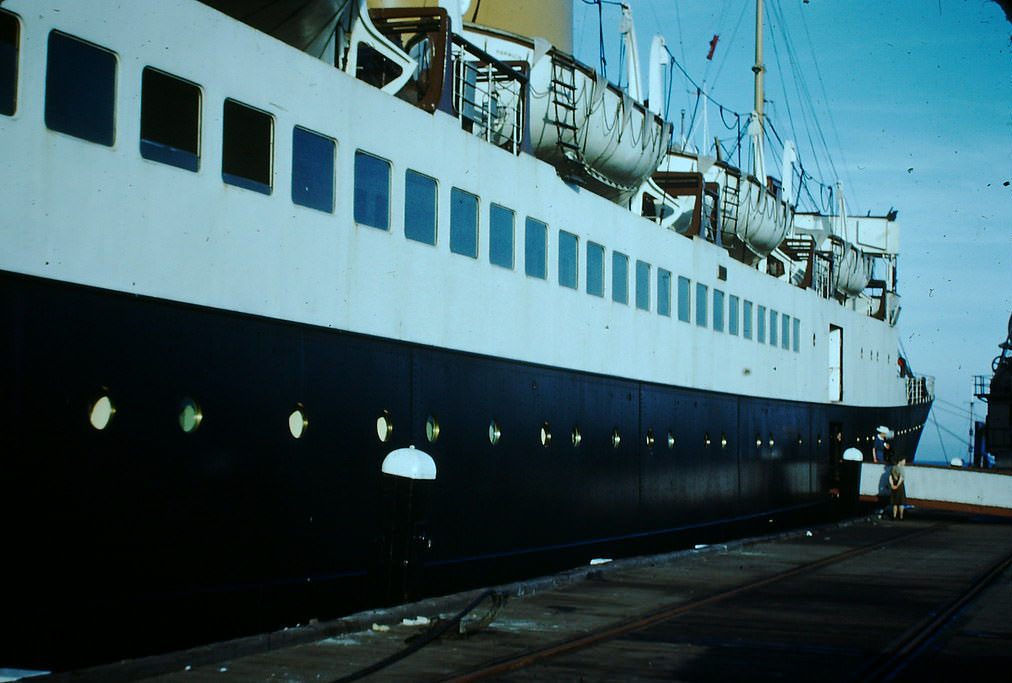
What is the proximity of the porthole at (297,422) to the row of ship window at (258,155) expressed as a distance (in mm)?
2165

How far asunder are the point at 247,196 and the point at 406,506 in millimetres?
3922

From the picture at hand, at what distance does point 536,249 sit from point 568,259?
1272 millimetres

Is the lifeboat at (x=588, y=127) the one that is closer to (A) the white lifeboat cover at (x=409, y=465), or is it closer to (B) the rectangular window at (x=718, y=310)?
(B) the rectangular window at (x=718, y=310)

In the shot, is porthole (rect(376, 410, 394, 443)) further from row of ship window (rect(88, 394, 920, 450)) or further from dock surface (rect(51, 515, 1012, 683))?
dock surface (rect(51, 515, 1012, 683))

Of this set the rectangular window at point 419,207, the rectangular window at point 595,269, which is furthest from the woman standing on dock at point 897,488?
the rectangular window at point 419,207

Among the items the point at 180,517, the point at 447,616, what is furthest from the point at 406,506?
the point at 180,517

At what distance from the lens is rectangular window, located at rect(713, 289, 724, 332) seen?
2636 centimetres

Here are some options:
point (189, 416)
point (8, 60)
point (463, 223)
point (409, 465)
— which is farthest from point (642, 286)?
point (8, 60)

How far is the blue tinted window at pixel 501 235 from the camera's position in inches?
653

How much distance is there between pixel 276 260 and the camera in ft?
39.6

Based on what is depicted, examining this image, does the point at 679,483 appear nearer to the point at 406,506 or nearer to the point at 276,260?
the point at 406,506

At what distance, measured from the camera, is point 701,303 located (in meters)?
25.5

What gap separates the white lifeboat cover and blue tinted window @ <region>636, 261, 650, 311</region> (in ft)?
31.8

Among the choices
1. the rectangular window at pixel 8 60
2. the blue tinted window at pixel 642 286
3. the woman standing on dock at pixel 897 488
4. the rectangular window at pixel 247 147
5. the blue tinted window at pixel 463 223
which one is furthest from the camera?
the woman standing on dock at pixel 897 488
